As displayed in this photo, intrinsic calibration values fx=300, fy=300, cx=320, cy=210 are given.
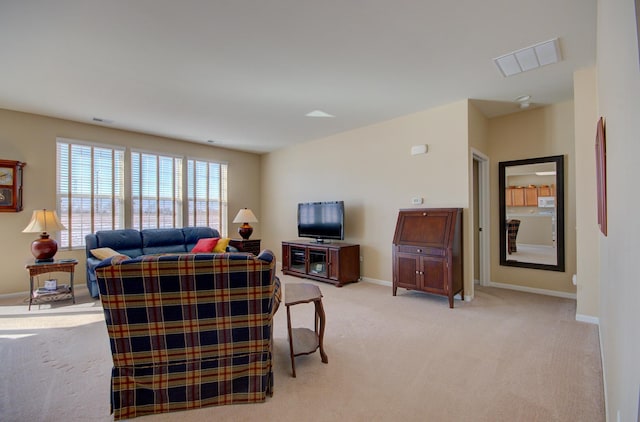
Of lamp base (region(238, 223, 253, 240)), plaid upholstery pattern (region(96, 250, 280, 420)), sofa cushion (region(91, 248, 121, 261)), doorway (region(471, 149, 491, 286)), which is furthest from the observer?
lamp base (region(238, 223, 253, 240))

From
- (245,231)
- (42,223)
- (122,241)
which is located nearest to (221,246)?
(245,231)

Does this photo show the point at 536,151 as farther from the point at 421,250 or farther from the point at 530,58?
the point at 421,250

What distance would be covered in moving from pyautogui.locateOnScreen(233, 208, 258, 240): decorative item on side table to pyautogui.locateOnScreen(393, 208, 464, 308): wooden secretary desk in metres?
3.25

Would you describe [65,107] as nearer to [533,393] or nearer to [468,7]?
[468,7]

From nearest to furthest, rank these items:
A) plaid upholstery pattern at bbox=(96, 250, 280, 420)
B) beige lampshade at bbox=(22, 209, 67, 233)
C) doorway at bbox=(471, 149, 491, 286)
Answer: plaid upholstery pattern at bbox=(96, 250, 280, 420)
beige lampshade at bbox=(22, 209, 67, 233)
doorway at bbox=(471, 149, 491, 286)

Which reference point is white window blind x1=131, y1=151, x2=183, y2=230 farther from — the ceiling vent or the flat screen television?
the ceiling vent

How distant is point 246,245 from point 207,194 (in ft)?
4.49

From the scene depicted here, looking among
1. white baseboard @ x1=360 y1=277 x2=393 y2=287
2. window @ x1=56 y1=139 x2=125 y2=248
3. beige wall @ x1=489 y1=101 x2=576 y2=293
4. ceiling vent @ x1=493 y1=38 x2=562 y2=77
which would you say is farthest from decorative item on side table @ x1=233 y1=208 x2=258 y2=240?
ceiling vent @ x1=493 y1=38 x2=562 y2=77

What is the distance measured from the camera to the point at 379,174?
4961mm

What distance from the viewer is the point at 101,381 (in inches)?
A: 84.8

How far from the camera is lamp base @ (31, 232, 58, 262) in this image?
3973mm

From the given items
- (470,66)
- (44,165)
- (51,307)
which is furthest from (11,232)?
(470,66)

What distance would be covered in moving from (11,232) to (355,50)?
5.31 meters

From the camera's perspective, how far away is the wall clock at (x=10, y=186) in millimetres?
4195
